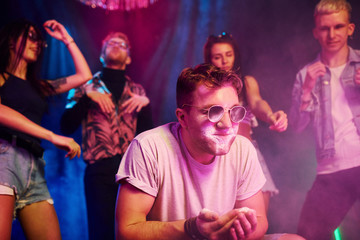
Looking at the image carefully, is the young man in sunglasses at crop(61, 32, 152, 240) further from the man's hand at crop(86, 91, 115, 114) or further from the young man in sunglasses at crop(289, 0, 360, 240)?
the young man in sunglasses at crop(289, 0, 360, 240)

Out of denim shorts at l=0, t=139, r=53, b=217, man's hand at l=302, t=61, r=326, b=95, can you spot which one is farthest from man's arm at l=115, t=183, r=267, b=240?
man's hand at l=302, t=61, r=326, b=95

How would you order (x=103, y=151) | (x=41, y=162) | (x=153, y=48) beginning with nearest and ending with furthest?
(x=41, y=162)
(x=103, y=151)
(x=153, y=48)

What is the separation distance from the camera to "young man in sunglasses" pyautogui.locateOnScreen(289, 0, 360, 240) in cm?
295

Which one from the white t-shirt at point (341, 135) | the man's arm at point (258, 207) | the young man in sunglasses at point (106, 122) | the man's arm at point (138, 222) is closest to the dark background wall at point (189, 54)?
the white t-shirt at point (341, 135)

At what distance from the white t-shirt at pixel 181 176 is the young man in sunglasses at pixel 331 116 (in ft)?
4.41

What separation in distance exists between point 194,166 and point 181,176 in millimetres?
96

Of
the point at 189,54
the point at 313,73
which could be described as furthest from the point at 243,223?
the point at 189,54

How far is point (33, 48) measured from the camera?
2.68 metres

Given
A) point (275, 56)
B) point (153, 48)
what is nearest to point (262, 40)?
point (275, 56)

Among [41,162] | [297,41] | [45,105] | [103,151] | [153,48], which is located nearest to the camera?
[41,162]

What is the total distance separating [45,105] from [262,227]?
74.8 inches

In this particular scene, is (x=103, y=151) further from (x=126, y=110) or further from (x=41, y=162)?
(x=41, y=162)

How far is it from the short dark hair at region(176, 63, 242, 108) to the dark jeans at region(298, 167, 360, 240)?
5.45 feet

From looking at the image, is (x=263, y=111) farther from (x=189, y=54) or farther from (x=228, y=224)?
(x=189, y=54)
